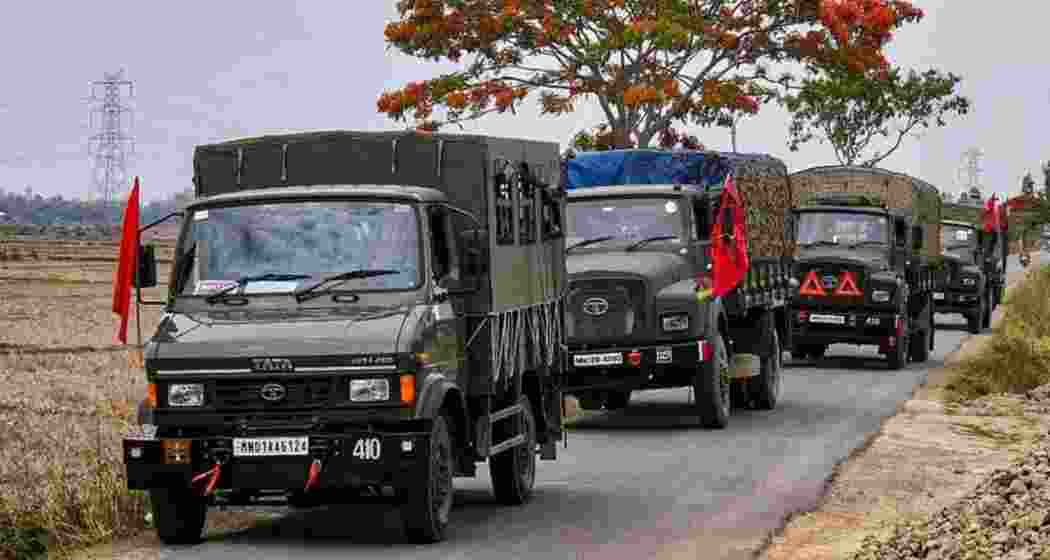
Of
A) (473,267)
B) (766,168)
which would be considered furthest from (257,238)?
(766,168)

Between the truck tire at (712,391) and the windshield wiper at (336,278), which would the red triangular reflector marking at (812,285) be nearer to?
the truck tire at (712,391)

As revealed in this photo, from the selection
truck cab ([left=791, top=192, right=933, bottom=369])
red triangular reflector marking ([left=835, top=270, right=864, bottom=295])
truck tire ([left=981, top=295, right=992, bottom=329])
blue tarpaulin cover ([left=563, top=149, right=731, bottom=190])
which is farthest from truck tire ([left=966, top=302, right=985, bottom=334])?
blue tarpaulin cover ([left=563, top=149, right=731, bottom=190])

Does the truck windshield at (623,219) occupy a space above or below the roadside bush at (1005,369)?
above

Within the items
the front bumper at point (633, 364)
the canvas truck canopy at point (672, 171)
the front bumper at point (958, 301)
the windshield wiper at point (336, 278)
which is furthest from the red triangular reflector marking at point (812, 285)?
the windshield wiper at point (336, 278)

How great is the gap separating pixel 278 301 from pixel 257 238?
1.78 ft

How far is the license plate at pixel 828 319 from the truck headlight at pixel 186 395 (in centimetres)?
2157

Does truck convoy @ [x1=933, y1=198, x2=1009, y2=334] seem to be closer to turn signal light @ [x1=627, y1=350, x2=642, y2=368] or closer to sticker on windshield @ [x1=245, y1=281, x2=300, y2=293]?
turn signal light @ [x1=627, y1=350, x2=642, y2=368]

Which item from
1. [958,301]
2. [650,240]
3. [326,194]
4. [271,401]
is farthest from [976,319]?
[271,401]

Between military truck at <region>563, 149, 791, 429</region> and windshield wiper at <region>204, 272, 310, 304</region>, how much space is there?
7.73 meters

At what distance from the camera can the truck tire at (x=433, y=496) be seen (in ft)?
39.9

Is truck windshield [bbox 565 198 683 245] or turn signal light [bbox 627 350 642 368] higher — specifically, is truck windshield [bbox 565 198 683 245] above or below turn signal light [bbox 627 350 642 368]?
above

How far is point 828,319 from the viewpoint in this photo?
1287 inches

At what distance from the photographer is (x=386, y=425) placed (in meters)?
12.1

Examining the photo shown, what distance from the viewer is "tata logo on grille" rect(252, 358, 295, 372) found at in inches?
473
